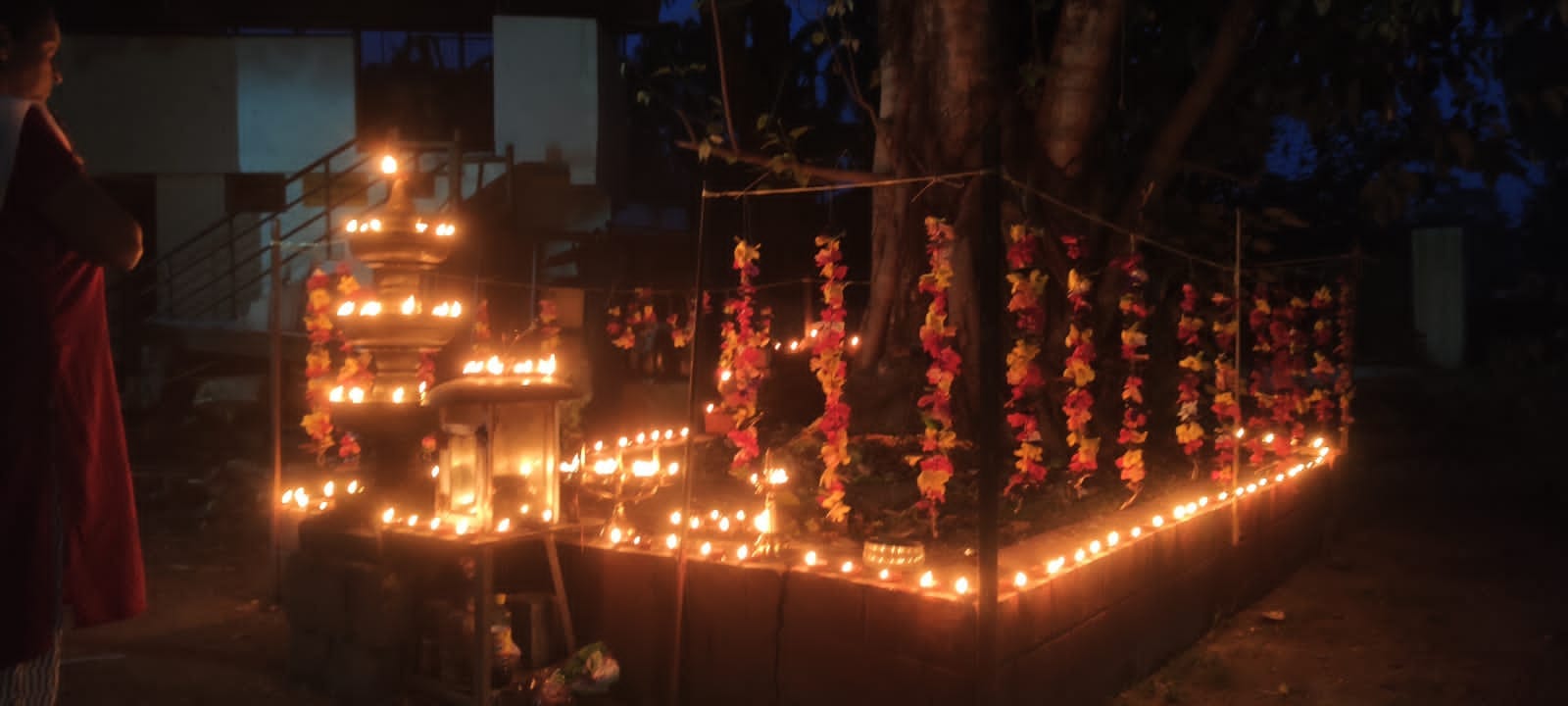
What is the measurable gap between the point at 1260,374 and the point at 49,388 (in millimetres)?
8137

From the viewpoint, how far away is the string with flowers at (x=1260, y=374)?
780 cm

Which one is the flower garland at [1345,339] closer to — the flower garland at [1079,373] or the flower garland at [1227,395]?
the flower garland at [1227,395]

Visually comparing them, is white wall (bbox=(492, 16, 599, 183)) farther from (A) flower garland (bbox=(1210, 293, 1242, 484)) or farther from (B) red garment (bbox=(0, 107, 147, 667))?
(B) red garment (bbox=(0, 107, 147, 667))

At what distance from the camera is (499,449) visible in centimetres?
505

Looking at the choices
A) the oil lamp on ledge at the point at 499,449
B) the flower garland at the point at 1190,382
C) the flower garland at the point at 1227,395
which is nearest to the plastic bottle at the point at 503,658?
the oil lamp on ledge at the point at 499,449

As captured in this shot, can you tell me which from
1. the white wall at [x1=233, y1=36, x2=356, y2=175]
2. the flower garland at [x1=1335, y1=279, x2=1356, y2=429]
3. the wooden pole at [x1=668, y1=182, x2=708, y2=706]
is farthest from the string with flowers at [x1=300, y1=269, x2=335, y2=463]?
the flower garland at [x1=1335, y1=279, x2=1356, y2=429]

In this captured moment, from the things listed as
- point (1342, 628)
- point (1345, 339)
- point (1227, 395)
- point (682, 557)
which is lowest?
point (1342, 628)

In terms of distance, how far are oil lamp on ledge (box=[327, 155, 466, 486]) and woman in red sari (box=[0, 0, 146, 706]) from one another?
3.00m

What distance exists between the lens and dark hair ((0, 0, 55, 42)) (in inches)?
87.9

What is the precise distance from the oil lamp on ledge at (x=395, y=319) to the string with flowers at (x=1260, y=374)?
547 cm

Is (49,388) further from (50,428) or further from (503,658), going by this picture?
(503,658)

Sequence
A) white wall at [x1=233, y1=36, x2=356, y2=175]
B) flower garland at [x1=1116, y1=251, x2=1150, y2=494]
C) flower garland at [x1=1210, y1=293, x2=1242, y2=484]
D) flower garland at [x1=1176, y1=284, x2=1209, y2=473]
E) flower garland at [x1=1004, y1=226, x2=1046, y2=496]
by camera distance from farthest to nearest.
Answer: white wall at [x1=233, y1=36, x2=356, y2=175] < flower garland at [x1=1210, y1=293, x2=1242, y2=484] < flower garland at [x1=1176, y1=284, x2=1209, y2=473] < flower garland at [x1=1116, y1=251, x2=1150, y2=494] < flower garland at [x1=1004, y1=226, x2=1046, y2=496]

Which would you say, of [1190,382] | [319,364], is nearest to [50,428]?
[319,364]

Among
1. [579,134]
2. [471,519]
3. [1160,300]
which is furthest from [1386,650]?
[579,134]
